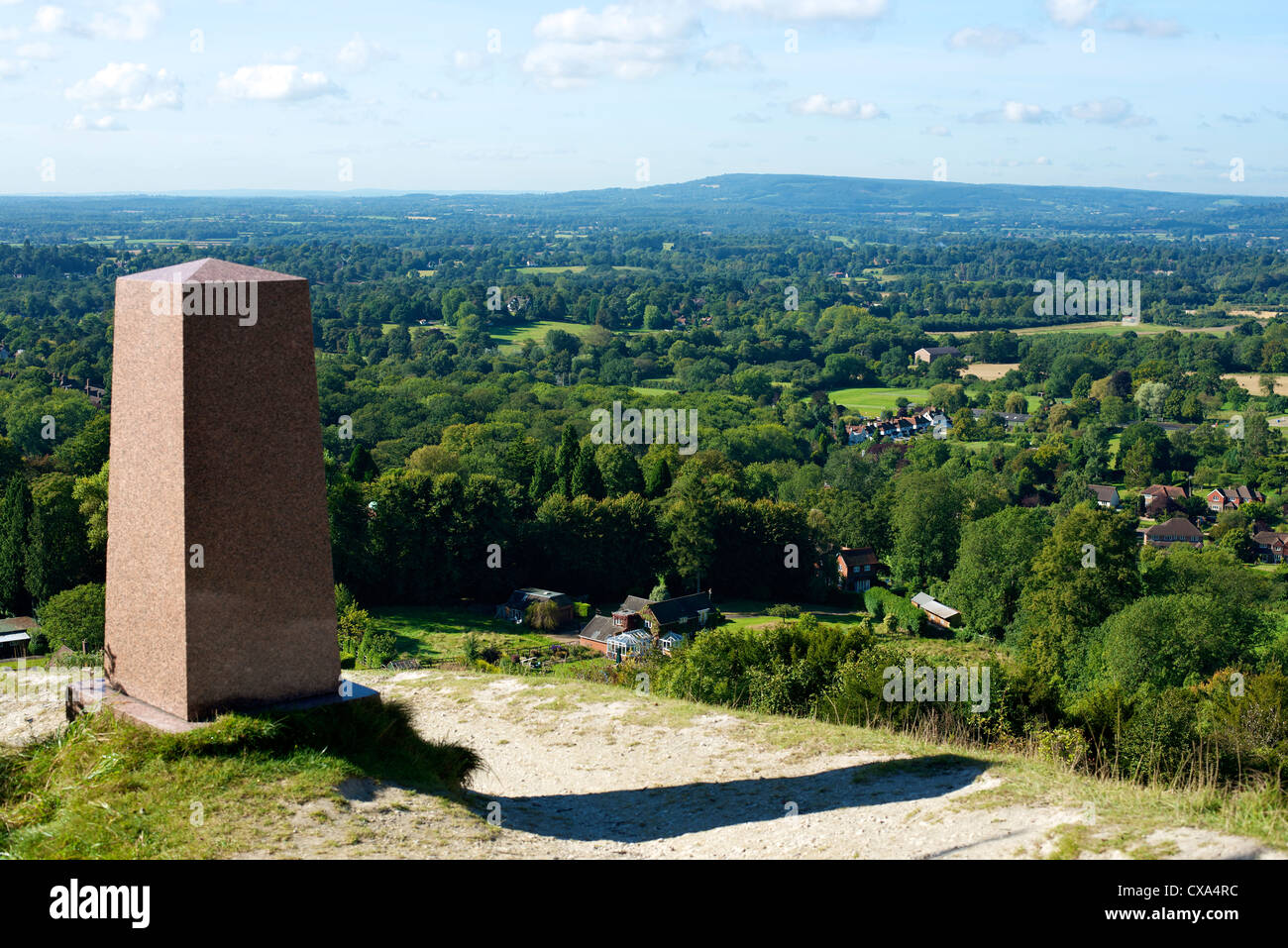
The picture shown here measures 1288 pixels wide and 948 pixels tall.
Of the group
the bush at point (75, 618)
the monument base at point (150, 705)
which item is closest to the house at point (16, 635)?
the bush at point (75, 618)

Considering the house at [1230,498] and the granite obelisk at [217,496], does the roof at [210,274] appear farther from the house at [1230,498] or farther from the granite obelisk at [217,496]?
the house at [1230,498]

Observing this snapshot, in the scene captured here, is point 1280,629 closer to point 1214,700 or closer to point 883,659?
point 1214,700

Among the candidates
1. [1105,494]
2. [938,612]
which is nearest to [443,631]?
[938,612]

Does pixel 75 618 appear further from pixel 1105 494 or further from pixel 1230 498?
pixel 1230 498

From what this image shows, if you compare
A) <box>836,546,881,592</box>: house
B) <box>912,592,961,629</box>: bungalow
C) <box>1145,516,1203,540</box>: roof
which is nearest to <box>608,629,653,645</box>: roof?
<box>912,592,961,629</box>: bungalow

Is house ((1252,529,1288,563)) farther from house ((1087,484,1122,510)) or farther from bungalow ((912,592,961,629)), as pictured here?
bungalow ((912,592,961,629))

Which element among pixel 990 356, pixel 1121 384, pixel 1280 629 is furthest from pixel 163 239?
pixel 1280 629
